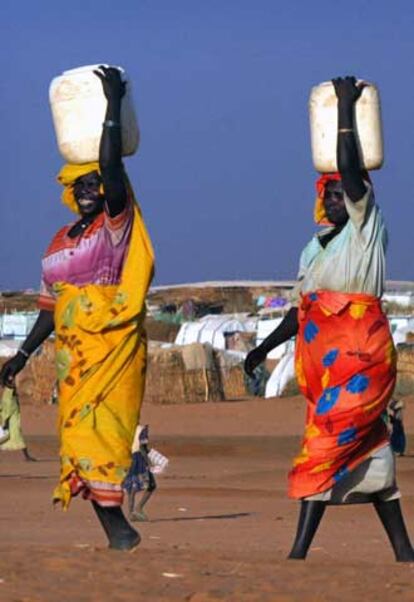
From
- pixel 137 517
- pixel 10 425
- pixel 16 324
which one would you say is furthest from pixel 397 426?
pixel 16 324

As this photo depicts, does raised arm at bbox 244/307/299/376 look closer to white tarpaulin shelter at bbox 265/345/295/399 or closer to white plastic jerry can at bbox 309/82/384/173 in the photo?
white plastic jerry can at bbox 309/82/384/173

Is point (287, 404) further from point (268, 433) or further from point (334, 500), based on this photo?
point (334, 500)

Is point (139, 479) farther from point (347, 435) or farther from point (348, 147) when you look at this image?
point (348, 147)

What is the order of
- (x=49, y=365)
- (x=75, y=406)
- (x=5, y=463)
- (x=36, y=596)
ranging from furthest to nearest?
(x=49, y=365)
(x=5, y=463)
(x=75, y=406)
(x=36, y=596)

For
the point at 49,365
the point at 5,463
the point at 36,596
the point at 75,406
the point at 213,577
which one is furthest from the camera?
the point at 49,365

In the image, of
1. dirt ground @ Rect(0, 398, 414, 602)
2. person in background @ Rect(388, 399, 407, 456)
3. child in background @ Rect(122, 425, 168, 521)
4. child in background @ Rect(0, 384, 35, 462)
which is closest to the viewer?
dirt ground @ Rect(0, 398, 414, 602)

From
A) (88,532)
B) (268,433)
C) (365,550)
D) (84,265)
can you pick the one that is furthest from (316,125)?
(268,433)

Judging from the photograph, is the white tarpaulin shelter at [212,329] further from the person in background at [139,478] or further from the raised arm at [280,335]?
the raised arm at [280,335]

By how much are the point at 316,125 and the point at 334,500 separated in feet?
5.62

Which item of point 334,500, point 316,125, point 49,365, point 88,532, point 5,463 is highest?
point 316,125

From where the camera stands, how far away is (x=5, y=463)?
2492 cm

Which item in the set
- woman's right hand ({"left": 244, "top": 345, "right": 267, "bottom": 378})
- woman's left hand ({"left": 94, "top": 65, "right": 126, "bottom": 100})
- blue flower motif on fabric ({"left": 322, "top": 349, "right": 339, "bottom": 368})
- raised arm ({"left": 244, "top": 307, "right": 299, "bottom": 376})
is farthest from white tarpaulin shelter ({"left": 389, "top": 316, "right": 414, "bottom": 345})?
woman's left hand ({"left": 94, "top": 65, "right": 126, "bottom": 100})

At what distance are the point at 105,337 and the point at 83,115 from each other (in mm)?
1001

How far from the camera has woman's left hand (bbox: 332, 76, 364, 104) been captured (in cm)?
892
